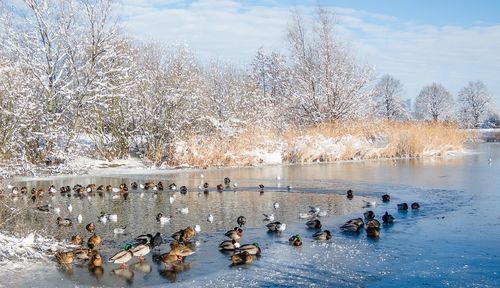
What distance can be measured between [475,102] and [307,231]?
83083mm

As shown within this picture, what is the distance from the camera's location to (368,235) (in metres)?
12.1

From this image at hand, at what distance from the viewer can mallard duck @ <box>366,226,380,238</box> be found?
469 inches

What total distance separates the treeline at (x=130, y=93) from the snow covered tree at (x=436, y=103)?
153 ft

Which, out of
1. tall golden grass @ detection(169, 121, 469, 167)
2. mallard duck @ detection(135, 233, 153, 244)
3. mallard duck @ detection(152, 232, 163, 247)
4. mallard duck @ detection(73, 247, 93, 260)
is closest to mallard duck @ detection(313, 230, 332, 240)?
mallard duck @ detection(152, 232, 163, 247)

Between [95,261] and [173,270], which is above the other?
[95,261]

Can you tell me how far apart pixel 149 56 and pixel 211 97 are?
21.4 ft

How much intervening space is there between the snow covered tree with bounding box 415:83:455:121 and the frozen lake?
63195 millimetres

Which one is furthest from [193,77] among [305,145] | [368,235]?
[368,235]

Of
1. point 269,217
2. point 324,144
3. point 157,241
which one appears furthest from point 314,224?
point 324,144

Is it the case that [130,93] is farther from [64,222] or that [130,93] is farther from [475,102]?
[475,102]

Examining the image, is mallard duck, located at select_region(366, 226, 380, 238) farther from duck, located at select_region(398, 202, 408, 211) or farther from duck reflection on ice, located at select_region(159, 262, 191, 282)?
duck reflection on ice, located at select_region(159, 262, 191, 282)

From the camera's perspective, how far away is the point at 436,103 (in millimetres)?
84375

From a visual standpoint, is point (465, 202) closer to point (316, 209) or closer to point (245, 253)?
point (316, 209)

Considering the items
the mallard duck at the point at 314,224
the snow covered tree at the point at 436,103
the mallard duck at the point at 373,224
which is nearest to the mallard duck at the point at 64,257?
the mallard duck at the point at 314,224
